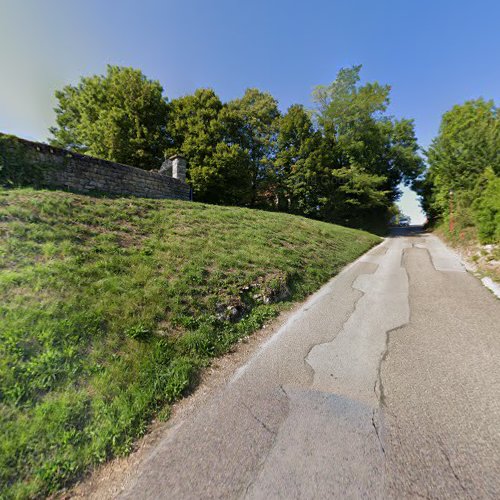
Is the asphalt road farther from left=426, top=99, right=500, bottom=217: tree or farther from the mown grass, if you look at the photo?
left=426, top=99, right=500, bottom=217: tree

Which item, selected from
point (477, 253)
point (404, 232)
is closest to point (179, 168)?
point (477, 253)

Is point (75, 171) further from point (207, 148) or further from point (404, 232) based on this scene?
point (404, 232)

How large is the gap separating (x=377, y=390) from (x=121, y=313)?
3427 mm

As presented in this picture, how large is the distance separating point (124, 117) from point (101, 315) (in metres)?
18.9

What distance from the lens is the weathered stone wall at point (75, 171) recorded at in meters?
6.61

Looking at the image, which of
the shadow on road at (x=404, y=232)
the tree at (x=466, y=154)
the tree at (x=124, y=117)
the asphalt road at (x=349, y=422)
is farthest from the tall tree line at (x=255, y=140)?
the asphalt road at (x=349, y=422)

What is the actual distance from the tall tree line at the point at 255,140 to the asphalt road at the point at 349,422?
16327 millimetres

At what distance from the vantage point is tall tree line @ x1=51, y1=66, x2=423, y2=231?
17.4 m

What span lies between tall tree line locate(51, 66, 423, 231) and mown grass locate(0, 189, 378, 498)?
12790 millimetres

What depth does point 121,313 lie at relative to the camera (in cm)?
324

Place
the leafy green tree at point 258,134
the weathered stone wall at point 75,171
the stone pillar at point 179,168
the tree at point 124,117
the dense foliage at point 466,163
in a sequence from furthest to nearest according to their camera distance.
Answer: the leafy green tree at point 258,134 < the tree at point 124,117 < the dense foliage at point 466,163 < the stone pillar at point 179,168 < the weathered stone wall at point 75,171

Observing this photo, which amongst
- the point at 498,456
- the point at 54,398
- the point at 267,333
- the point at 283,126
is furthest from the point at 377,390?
the point at 283,126

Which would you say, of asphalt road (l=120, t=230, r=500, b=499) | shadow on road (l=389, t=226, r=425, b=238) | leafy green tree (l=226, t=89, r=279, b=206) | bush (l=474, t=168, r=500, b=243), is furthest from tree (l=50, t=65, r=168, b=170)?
shadow on road (l=389, t=226, r=425, b=238)

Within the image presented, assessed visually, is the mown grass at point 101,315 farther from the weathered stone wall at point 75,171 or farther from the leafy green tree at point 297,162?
the leafy green tree at point 297,162
